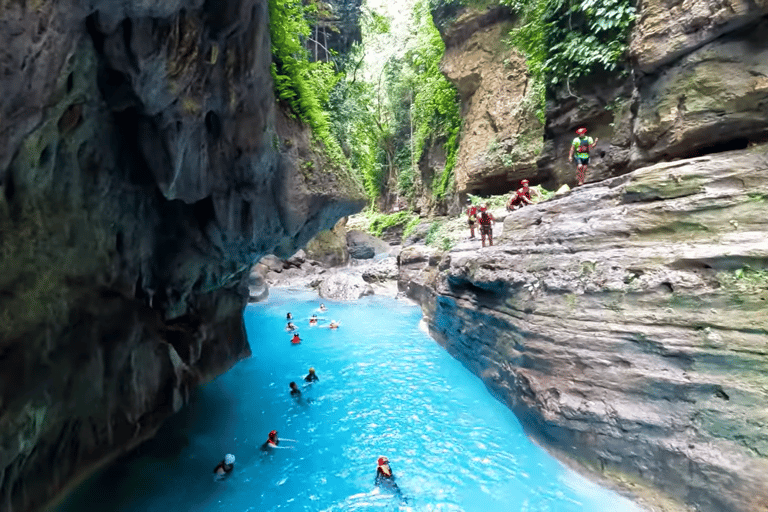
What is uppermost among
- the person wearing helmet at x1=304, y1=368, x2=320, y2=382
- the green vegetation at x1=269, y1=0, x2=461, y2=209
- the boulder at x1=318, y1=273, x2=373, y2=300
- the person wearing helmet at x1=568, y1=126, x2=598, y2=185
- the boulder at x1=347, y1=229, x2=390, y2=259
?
the green vegetation at x1=269, y1=0, x2=461, y2=209

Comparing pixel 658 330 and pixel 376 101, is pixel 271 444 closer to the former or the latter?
pixel 658 330

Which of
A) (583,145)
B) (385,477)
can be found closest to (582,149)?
(583,145)

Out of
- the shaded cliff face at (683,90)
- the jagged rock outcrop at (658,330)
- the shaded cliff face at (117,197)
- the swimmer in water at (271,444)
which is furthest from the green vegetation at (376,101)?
the shaded cliff face at (683,90)

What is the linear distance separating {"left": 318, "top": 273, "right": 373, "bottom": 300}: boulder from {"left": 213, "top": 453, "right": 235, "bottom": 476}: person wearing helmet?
1747cm

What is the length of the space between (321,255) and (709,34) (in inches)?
1137

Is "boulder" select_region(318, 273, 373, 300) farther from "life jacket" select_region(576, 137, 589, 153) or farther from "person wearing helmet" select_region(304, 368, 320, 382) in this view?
"life jacket" select_region(576, 137, 589, 153)

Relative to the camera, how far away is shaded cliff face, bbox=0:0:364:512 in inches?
170

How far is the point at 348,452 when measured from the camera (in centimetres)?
837

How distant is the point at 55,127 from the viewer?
4.54 meters

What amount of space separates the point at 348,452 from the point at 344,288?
57.3ft

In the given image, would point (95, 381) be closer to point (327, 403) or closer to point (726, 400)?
point (327, 403)

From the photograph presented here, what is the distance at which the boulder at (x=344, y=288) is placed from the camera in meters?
25.3

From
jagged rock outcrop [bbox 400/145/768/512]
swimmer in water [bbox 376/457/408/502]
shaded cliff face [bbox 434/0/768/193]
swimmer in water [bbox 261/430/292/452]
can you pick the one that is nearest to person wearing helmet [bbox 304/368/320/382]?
swimmer in water [bbox 261/430/292/452]

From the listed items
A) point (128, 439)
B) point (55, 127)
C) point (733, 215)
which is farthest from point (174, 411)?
point (733, 215)
